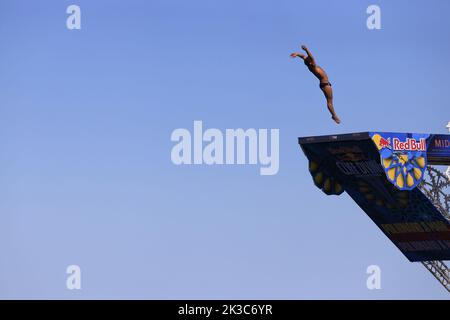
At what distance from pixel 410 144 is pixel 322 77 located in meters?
7.42

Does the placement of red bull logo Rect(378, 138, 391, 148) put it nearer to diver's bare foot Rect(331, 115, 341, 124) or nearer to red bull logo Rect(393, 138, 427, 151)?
red bull logo Rect(393, 138, 427, 151)

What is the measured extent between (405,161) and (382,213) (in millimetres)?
11310

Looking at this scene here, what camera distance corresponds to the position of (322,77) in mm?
83000

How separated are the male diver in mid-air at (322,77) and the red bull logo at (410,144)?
4.06 m

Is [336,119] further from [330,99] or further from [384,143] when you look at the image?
[384,143]

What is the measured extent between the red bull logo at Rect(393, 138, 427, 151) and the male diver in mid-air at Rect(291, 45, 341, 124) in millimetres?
4059

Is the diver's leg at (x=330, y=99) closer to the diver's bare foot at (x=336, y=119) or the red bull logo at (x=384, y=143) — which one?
the diver's bare foot at (x=336, y=119)

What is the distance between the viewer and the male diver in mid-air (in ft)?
269

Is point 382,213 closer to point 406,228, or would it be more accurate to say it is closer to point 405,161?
point 406,228

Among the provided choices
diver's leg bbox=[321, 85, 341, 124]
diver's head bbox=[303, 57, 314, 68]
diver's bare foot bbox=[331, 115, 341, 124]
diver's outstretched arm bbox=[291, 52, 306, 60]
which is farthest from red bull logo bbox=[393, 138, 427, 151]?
diver's outstretched arm bbox=[291, 52, 306, 60]
